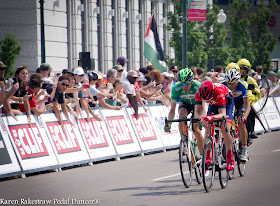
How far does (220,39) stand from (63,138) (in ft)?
101

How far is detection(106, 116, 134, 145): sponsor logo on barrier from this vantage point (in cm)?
1650

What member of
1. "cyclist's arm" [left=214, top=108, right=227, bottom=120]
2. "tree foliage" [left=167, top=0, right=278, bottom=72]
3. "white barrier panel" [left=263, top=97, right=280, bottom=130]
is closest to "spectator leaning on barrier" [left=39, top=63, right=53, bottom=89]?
"cyclist's arm" [left=214, top=108, right=227, bottom=120]

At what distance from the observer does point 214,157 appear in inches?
441

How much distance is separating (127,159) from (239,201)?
271 inches

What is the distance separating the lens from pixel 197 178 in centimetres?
1180

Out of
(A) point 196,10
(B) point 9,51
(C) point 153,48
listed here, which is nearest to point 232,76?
(C) point 153,48

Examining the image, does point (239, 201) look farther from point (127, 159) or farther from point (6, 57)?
point (6, 57)

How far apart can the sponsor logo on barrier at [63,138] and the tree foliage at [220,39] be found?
2610cm

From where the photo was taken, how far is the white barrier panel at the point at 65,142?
1433cm

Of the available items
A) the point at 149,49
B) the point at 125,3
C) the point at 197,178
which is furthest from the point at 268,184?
the point at 125,3

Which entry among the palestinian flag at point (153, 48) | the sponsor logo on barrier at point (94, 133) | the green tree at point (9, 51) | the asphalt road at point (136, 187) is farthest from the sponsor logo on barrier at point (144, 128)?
the green tree at point (9, 51)

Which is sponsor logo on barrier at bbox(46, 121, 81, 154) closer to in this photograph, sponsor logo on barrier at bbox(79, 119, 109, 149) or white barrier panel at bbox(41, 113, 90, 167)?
white barrier panel at bbox(41, 113, 90, 167)

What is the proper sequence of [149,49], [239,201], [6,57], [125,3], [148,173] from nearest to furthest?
[239,201], [148,173], [149,49], [6,57], [125,3]

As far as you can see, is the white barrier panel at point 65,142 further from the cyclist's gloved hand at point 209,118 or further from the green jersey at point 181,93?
the cyclist's gloved hand at point 209,118
